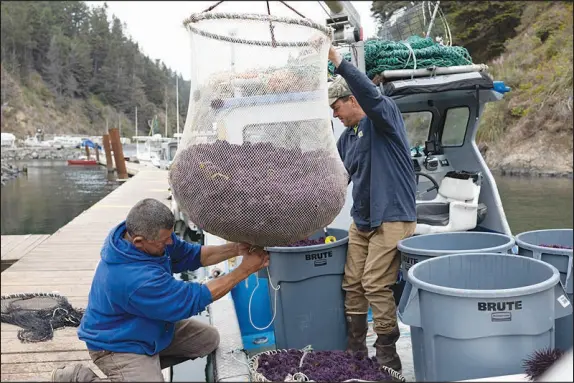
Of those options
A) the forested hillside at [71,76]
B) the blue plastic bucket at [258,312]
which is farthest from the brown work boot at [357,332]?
the forested hillside at [71,76]

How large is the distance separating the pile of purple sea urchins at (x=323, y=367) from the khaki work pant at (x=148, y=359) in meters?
0.58

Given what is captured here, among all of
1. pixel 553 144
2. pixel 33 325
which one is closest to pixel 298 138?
pixel 33 325

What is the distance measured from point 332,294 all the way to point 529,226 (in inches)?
217

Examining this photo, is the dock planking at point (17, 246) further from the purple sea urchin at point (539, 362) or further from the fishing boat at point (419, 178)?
the purple sea urchin at point (539, 362)

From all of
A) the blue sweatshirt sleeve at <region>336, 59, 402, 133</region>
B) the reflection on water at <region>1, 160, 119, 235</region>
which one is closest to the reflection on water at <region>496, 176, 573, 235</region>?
the blue sweatshirt sleeve at <region>336, 59, 402, 133</region>

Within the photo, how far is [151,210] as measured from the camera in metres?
2.66

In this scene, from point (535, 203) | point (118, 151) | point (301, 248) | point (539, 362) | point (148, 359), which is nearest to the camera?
point (539, 362)

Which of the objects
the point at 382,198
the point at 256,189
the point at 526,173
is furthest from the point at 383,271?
the point at 526,173

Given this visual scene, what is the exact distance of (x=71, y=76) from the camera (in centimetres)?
Answer: 8319

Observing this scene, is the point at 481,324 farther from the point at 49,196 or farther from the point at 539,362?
the point at 49,196

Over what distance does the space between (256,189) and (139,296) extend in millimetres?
915

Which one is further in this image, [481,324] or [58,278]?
[58,278]

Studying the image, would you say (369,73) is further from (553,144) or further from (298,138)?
(553,144)

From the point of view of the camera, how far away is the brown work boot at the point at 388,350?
3158 mm
